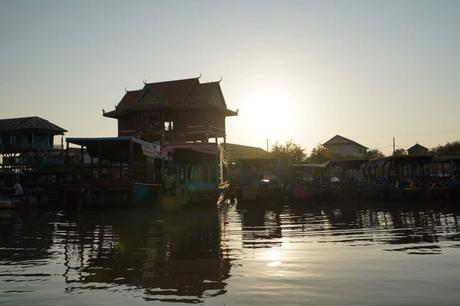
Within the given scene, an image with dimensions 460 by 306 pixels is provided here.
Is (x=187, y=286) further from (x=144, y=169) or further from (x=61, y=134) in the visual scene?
(x=61, y=134)

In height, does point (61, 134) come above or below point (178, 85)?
below

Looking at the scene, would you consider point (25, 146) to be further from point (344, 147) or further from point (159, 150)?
point (344, 147)

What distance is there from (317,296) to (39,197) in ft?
81.8

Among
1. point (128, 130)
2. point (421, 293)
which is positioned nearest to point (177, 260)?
point (421, 293)

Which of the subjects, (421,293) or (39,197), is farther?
(39,197)

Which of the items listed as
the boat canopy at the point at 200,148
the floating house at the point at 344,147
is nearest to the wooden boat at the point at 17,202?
the boat canopy at the point at 200,148

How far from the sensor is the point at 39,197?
27.0m

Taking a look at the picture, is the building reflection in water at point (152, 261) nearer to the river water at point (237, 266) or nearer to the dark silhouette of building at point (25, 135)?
the river water at point (237, 266)

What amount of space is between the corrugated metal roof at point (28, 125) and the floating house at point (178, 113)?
28.8 feet

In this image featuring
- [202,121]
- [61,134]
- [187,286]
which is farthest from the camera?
[61,134]

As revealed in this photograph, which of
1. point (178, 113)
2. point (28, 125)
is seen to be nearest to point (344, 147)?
point (178, 113)

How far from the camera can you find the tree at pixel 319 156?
6272cm

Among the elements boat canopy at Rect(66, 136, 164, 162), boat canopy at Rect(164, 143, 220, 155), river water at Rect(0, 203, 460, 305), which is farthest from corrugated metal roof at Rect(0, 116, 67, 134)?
river water at Rect(0, 203, 460, 305)

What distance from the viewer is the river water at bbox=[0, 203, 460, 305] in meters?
5.82
